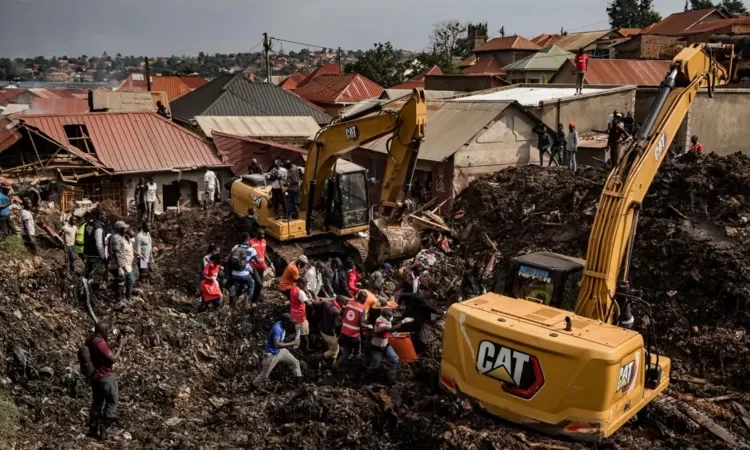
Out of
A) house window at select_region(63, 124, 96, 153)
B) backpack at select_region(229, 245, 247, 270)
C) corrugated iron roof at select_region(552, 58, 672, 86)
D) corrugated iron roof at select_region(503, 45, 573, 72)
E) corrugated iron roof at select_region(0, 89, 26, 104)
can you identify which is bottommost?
backpack at select_region(229, 245, 247, 270)

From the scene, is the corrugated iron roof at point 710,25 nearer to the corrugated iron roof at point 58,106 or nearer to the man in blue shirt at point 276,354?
the corrugated iron roof at point 58,106

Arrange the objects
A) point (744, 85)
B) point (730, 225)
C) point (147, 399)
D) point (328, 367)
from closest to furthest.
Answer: point (147, 399) < point (328, 367) < point (730, 225) < point (744, 85)

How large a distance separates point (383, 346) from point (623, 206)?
12.5 feet

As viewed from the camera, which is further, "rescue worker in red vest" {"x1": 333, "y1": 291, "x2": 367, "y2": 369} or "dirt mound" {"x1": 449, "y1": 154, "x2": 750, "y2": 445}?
"dirt mound" {"x1": 449, "y1": 154, "x2": 750, "y2": 445}

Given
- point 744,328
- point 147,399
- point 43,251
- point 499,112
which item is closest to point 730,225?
point 744,328

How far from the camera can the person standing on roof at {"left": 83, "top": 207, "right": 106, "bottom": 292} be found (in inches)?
492

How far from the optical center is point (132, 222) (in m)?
19.7

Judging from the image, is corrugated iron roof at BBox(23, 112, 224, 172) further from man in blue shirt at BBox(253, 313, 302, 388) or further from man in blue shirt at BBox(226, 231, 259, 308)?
man in blue shirt at BBox(253, 313, 302, 388)

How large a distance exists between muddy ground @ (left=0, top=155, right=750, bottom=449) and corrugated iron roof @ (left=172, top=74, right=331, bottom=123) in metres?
17.7

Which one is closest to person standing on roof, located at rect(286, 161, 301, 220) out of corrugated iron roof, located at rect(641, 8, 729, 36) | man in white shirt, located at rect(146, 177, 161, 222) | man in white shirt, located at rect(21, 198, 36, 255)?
man in white shirt, located at rect(21, 198, 36, 255)

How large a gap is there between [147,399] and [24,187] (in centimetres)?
1226

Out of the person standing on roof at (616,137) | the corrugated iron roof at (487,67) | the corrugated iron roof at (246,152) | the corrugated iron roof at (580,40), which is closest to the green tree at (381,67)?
the corrugated iron roof at (487,67)

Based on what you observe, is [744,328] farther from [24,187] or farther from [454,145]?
[24,187]

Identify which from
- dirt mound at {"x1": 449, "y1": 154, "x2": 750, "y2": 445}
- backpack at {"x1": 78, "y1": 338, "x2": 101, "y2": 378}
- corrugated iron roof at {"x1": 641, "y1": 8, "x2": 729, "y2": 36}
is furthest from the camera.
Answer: corrugated iron roof at {"x1": 641, "y1": 8, "x2": 729, "y2": 36}
